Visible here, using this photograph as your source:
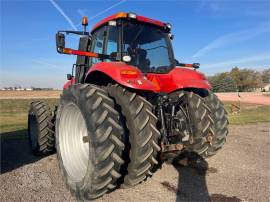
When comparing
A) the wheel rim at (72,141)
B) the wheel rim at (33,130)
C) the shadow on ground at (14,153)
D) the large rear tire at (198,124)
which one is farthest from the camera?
the wheel rim at (33,130)

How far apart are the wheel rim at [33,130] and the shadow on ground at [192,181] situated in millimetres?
3040

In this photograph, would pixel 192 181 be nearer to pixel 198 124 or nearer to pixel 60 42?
pixel 198 124

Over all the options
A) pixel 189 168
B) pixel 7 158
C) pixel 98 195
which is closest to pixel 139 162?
pixel 98 195

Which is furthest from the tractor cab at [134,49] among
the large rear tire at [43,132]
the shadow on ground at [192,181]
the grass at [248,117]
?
the grass at [248,117]

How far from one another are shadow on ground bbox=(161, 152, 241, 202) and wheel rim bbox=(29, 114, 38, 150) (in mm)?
3040

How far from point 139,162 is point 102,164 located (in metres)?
0.52

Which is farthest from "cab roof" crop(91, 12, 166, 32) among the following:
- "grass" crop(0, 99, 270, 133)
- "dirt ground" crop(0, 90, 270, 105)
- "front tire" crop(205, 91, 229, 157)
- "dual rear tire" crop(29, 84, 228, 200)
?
"dirt ground" crop(0, 90, 270, 105)

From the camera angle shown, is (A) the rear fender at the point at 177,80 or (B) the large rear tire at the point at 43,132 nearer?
(A) the rear fender at the point at 177,80

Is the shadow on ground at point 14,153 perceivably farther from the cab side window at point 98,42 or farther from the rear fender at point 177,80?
the rear fender at point 177,80

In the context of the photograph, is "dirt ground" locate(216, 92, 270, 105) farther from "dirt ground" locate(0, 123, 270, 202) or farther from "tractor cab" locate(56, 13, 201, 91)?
"tractor cab" locate(56, 13, 201, 91)

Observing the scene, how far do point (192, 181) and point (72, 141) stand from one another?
2.07 meters

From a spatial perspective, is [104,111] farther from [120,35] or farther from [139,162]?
[120,35]

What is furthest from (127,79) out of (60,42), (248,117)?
(248,117)

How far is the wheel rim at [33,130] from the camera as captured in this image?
20.8 ft
